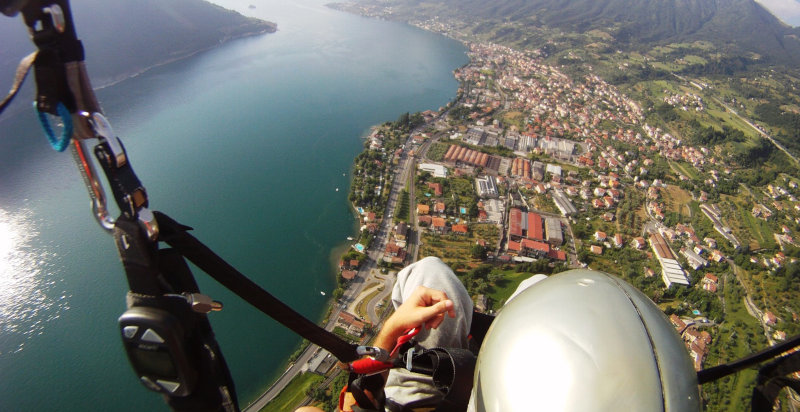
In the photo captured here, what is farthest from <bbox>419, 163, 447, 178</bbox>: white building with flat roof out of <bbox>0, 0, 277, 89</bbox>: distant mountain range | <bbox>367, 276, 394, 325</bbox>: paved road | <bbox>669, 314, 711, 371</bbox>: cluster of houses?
<bbox>0, 0, 277, 89</bbox>: distant mountain range

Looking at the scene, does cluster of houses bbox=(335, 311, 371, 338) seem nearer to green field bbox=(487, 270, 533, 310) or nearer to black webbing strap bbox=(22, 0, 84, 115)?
green field bbox=(487, 270, 533, 310)

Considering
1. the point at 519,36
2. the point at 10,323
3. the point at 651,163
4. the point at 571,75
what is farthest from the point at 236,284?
the point at 519,36

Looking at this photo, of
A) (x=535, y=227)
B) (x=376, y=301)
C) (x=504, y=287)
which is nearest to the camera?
(x=376, y=301)

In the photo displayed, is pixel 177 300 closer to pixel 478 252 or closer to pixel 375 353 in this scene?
pixel 375 353

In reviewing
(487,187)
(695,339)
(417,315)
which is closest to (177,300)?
(417,315)

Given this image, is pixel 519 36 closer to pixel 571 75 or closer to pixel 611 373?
pixel 571 75

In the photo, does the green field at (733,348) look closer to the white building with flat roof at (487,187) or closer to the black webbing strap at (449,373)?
the white building with flat roof at (487,187)
